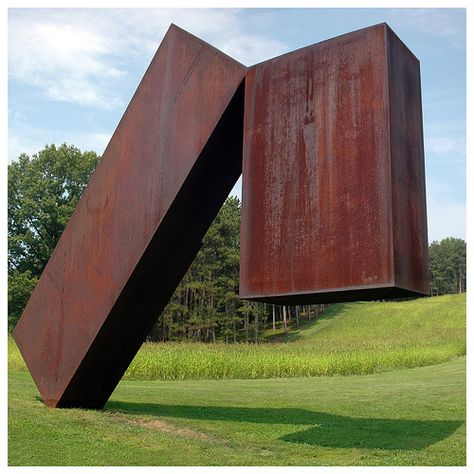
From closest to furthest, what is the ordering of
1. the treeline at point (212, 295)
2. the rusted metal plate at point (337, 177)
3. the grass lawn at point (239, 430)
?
the rusted metal plate at point (337, 177), the grass lawn at point (239, 430), the treeline at point (212, 295)

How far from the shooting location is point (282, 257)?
6.04m

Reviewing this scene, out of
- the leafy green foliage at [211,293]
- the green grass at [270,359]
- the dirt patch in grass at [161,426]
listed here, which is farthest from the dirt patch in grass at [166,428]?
the leafy green foliage at [211,293]

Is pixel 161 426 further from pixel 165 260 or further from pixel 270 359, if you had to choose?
pixel 270 359

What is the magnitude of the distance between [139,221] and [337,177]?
2799mm

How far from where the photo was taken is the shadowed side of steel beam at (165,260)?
7.34m

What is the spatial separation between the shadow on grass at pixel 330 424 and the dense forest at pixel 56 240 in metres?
33.5

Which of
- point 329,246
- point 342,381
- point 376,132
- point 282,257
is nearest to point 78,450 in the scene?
point 282,257

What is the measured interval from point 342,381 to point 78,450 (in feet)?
38.8

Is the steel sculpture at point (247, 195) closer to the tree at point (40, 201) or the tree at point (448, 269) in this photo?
the tree at point (40, 201)

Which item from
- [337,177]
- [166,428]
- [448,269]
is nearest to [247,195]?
[337,177]

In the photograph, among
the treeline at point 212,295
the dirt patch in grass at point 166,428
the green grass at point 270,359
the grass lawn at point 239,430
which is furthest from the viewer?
the treeline at point 212,295

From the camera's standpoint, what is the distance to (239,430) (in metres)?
8.19

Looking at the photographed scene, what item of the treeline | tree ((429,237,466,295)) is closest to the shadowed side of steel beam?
the treeline

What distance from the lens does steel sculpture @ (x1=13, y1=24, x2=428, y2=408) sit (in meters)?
5.61
